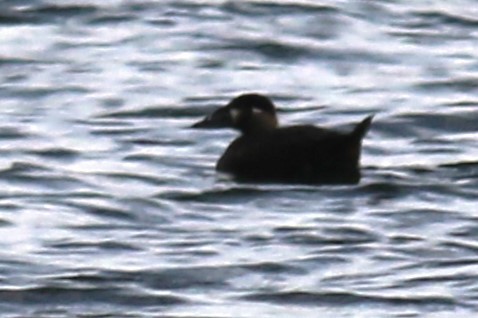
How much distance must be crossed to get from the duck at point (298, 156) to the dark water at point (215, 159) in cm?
18

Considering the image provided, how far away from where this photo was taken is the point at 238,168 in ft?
49.3

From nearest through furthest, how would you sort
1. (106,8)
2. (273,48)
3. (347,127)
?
1. (347,127)
2. (273,48)
3. (106,8)

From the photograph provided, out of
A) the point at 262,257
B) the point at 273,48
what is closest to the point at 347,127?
the point at 273,48

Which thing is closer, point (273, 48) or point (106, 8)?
point (273, 48)

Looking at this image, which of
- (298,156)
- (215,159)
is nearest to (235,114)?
(215,159)

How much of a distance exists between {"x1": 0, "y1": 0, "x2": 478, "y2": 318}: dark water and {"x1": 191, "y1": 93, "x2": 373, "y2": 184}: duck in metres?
0.18

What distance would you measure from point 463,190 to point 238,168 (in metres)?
1.38

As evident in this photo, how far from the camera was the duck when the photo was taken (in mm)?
14867

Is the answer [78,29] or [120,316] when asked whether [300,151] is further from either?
[78,29]

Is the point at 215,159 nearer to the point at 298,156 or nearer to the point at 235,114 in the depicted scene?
the point at 235,114

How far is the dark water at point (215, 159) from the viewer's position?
11648 mm

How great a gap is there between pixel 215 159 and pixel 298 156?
0.77m

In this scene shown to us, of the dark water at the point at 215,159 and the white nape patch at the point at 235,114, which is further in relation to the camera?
the white nape patch at the point at 235,114

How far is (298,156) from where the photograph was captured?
14961 millimetres
